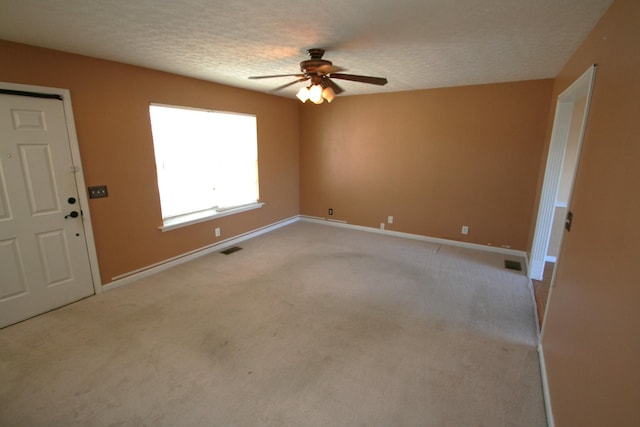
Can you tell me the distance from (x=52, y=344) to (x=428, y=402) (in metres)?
2.95

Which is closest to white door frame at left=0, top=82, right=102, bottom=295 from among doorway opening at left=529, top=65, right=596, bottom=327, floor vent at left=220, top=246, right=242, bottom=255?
floor vent at left=220, top=246, right=242, bottom=255

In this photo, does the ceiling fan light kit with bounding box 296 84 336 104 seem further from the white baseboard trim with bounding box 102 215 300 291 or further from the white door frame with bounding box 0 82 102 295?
the white baseboard trim with bounding box 102 215 300 291

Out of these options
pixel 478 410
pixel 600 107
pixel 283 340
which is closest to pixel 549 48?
pixel 600 107

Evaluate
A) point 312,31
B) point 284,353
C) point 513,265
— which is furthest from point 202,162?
point 513,265

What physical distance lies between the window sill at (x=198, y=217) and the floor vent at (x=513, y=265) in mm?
3985

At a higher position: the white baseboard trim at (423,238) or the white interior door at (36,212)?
the white interior door at (36,212)

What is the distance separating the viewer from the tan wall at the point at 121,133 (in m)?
2.63

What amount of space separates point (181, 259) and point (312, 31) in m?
3.26

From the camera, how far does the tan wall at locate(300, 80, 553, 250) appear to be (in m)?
4.01

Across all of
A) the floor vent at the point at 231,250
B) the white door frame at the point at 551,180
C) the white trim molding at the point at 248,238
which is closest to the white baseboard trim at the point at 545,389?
the white door frame at the point at 551,180

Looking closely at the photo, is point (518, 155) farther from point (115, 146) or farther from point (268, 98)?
point (115, 146)

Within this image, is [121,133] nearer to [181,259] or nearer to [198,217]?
[198,217]

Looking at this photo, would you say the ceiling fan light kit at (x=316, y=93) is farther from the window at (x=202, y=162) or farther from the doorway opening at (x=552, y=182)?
the doorway opening at (x=552, y=182)

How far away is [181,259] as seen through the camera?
3928 mm
